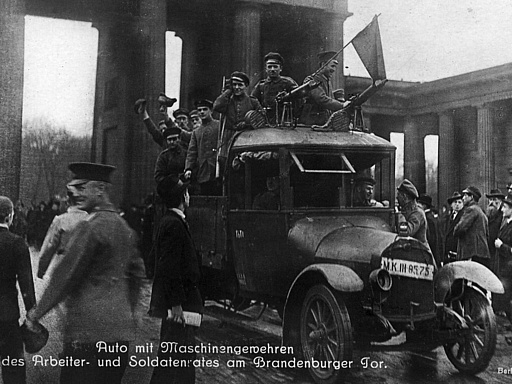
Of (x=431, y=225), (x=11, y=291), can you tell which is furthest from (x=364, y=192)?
(x=11, y=291)

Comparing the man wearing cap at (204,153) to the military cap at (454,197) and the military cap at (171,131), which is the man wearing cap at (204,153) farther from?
the military cap at (454,197)

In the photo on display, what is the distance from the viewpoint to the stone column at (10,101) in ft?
12.1

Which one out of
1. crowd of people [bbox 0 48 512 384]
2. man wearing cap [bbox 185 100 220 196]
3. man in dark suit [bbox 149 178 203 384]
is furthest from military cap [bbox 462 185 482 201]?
man in dark suit [bbox 149 178 203 384]

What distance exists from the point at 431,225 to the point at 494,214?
791 millimetres

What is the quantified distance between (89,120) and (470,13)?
10.1ft

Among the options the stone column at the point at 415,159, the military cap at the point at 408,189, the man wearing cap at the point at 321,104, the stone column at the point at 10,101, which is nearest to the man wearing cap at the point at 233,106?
the man wearing cap at the point at 321,104

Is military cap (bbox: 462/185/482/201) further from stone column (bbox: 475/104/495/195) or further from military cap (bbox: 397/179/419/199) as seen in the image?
military cap (bbox: 397/179/419/199)

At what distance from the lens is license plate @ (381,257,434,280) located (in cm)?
307

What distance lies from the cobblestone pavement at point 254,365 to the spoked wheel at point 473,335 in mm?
90

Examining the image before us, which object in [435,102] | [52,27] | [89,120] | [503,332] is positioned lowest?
[503,332]

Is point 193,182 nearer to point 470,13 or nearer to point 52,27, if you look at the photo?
point 52,27

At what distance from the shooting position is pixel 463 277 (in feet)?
11.3

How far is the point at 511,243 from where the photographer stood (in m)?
4.59

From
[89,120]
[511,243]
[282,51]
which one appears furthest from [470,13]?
[89,120]
